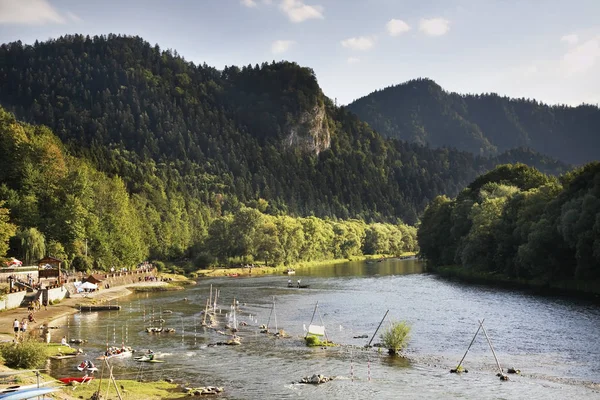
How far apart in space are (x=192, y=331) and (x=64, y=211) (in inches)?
2282

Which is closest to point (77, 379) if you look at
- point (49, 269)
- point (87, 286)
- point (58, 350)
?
point (58, 350)

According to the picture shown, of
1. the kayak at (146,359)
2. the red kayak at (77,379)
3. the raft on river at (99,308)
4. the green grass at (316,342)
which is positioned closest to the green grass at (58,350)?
the kayak at (146,359)

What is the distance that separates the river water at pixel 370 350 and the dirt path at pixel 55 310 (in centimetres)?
289

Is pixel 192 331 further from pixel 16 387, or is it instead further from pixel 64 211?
pixel 64 211

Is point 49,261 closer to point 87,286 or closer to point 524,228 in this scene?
point 87,286

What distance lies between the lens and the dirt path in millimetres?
70463

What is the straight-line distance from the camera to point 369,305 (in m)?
98.8

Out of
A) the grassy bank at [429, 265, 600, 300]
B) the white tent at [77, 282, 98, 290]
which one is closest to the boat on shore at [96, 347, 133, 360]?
the white tent at [77, 282, 98, 290]

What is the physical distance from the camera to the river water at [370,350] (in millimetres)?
49219

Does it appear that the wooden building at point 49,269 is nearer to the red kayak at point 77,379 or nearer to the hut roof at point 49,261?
the hut roof at point 49,261

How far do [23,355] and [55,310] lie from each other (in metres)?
43.8

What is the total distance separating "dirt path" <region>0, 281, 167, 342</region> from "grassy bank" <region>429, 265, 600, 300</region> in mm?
71460

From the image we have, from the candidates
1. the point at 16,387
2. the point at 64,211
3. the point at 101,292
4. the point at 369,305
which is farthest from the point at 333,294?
the point at 16,387

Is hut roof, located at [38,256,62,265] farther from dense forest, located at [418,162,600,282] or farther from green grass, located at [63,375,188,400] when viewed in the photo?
dense forest, located at [418,162,600,282]
